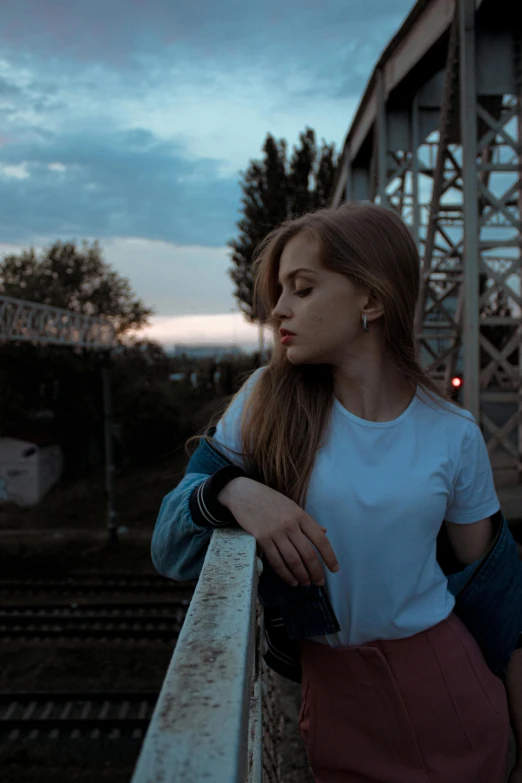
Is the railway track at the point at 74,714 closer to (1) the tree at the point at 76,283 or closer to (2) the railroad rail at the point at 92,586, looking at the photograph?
(2) the railroad rail at the point at 92,586

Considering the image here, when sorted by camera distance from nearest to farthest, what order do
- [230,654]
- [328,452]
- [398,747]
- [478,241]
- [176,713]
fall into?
[176,713], [230,654], [398,747], [328,452], [478,241]

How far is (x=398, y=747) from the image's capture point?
1510 millimetres

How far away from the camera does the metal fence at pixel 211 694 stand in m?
0.65

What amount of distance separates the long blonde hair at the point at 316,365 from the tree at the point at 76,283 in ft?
92.4

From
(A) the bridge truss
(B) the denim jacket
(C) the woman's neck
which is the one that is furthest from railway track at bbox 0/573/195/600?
(C) the woman's neck

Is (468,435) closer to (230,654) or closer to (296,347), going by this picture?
(296,347)

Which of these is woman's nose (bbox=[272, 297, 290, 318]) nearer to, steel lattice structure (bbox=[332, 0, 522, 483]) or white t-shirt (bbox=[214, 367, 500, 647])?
white t-shirt (bbox=[214, 367, 500, 647])

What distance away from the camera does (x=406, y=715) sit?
1512 mm

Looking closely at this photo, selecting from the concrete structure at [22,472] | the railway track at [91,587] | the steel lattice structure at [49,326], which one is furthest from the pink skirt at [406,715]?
the concrete structure at [22,472]

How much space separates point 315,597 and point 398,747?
396 millimetres

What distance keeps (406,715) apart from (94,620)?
366 inches

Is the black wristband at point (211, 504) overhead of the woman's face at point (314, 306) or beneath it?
beneath

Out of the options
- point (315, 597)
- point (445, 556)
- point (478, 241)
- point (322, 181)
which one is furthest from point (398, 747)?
point (322, 181)

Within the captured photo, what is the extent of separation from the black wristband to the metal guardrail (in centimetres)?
27
